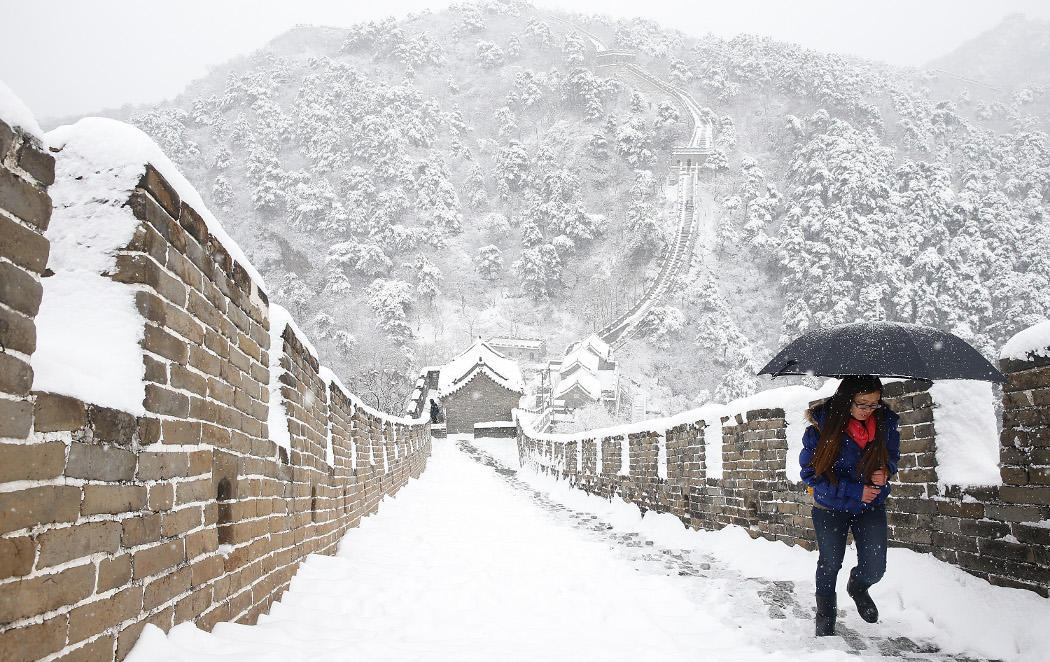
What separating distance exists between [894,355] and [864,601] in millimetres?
1492

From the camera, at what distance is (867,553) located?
3.50 meters

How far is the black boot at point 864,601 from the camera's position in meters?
3.60

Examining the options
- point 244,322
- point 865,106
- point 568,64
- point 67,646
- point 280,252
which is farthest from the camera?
point 568,64

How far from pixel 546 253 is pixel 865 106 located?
51.5 m

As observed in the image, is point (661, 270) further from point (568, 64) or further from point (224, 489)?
point (224, 489)

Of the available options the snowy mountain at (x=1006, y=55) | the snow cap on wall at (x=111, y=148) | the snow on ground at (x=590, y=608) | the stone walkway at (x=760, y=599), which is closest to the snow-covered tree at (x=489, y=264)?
the stone walkway at (x=760, y=599)

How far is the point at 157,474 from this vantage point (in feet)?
6.68

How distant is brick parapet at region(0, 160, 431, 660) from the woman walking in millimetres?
3115

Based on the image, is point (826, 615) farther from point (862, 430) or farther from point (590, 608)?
point (590, 608)

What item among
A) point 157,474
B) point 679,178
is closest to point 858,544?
point 157,474

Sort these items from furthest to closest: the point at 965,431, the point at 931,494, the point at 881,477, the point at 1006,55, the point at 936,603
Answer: the point at 1006,55 < the point at 931,494 < the point at 965,431 < the point at 936,603 < the point at 881,477

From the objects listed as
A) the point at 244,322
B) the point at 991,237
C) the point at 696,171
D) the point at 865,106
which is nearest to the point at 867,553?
the point at 244,322

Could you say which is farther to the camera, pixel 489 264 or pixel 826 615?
pixel 489 264

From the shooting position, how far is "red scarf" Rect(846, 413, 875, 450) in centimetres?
347
